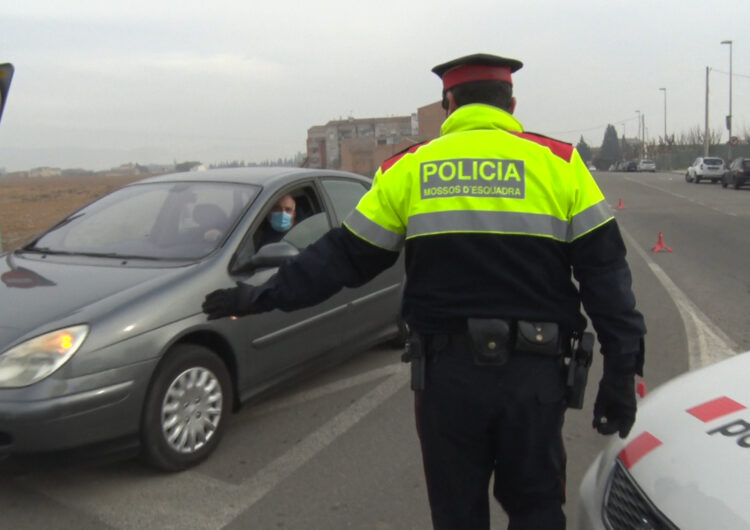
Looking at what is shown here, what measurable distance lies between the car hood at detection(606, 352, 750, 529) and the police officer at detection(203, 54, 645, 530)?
206 millimetres

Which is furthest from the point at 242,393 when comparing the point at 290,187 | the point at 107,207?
the point at 107,207

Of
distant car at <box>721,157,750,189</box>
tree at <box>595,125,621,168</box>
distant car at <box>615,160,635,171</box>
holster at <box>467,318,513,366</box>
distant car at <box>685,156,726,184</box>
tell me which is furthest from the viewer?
tree at <box>595,125,621,168</box>

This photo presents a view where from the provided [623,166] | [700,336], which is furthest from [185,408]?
[623,166]

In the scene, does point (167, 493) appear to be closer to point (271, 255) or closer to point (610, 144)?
point (271, 255)

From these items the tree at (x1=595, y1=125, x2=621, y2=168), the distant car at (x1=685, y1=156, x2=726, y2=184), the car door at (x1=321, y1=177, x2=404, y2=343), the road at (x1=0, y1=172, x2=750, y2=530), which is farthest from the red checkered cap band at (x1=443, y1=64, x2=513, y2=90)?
the tree at (x1=595, y1=125, x2=621, y2=168)

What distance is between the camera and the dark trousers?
6.79ft

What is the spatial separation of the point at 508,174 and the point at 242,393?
8.06ft

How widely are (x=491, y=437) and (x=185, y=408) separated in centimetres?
194

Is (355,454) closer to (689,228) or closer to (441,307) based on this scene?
(441,307)

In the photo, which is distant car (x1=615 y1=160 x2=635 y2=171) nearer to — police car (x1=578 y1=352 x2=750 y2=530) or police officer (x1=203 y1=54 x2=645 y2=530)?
police car (x1=578 y1=352 x2=750 y2=530)

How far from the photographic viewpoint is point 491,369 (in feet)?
6.77

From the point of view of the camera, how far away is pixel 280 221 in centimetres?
451

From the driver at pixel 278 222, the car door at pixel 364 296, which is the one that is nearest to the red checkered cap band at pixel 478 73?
the driver at pixel 278 222

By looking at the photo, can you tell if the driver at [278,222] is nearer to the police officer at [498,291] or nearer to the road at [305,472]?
the road at [305,472]
